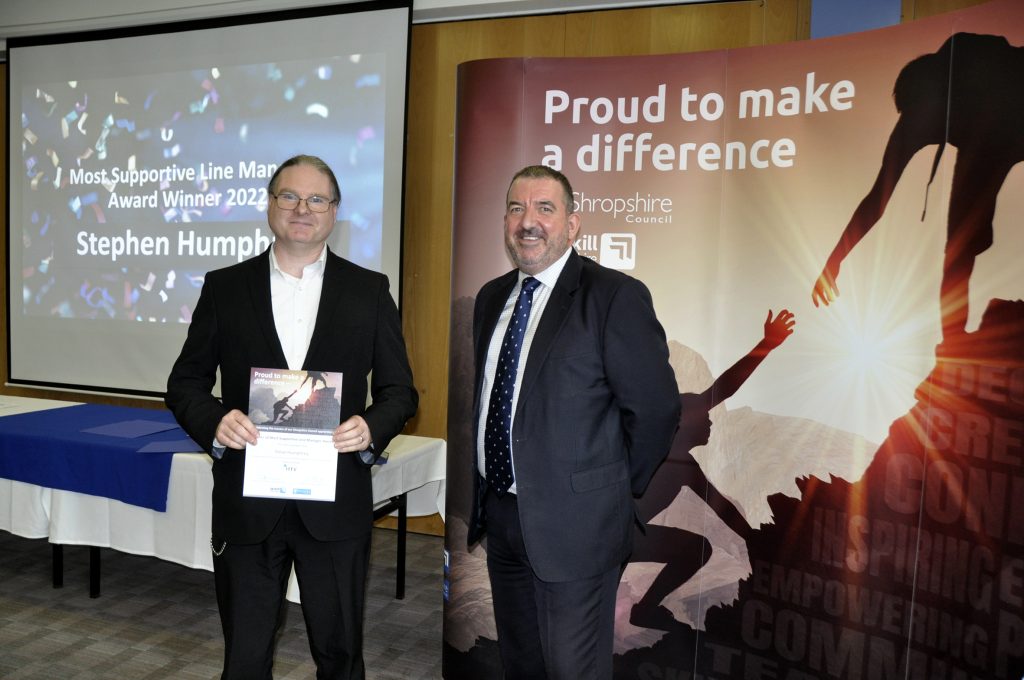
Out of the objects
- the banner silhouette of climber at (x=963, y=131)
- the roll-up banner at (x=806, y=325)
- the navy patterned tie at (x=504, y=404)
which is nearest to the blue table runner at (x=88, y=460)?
the roll-up banner at (x=806, y=325)

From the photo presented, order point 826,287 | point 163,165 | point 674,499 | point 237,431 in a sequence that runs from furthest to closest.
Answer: point 163,165 < point 674,499 < point 826,287 < point 237,431

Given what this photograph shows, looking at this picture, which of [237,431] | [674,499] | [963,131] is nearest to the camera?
[237,431]

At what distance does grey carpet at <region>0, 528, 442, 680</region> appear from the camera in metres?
2.85

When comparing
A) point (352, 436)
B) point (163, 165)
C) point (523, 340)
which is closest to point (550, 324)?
point (523, 340)

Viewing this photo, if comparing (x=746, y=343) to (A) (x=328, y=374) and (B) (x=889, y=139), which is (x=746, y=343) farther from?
Result: (A) (x=328, y=374)

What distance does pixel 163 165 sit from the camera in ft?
17.3

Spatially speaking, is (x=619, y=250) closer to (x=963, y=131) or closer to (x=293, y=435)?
(x=963, y=131)

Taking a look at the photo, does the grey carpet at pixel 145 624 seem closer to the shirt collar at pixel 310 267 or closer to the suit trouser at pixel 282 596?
the suit trouser at pixel 282 596

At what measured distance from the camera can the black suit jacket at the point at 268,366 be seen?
176 cm

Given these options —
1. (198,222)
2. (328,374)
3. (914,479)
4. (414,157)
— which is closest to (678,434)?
(914,479)

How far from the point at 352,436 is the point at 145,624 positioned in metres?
2.16

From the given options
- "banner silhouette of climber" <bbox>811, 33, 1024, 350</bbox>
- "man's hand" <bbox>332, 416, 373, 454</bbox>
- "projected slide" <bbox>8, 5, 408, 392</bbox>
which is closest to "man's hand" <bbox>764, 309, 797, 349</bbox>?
"banner silhouette of climber" <bbox>811, 33, 1024, 350</bbox>

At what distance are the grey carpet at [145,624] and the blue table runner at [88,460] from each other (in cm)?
56

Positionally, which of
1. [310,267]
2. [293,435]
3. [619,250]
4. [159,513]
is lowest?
[159,513]
